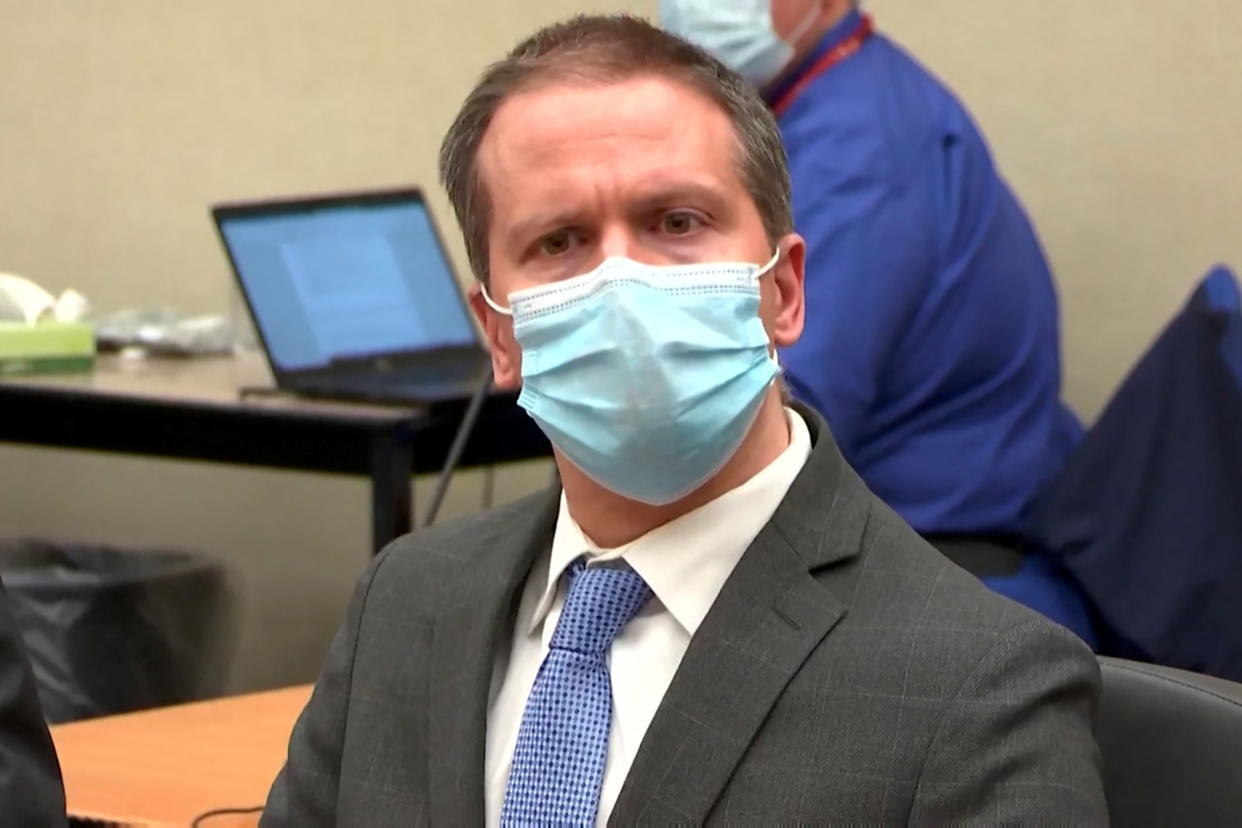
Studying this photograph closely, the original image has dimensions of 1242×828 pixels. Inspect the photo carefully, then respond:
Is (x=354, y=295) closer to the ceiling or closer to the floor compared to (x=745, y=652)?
closer to the floor

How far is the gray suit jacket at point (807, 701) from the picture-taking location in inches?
42.3

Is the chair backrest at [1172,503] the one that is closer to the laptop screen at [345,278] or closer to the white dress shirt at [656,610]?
the white dress shirt at [656,610]

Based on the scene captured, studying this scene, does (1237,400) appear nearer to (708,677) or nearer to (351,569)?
(708,677)

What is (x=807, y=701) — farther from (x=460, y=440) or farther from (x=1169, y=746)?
(x=460, y=440)

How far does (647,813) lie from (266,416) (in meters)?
1.57

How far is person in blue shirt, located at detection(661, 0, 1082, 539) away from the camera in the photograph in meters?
2.32

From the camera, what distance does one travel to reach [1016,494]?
246 centimetres

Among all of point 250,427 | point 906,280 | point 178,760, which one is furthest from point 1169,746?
point 250,427

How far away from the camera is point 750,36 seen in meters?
2.58

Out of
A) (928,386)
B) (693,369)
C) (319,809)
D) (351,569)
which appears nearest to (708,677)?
(693,369)

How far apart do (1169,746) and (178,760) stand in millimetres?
1046

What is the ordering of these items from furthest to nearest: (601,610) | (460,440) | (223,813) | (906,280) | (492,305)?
(460,440), (906,280), (223,813), (492,305), (601,610)

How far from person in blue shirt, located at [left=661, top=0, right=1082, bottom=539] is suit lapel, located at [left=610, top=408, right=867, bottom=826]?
1059 mm

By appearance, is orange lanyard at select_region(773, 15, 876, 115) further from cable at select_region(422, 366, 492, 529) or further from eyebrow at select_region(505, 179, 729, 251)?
eyebrow at select_region(505, 179, 729, 251)
